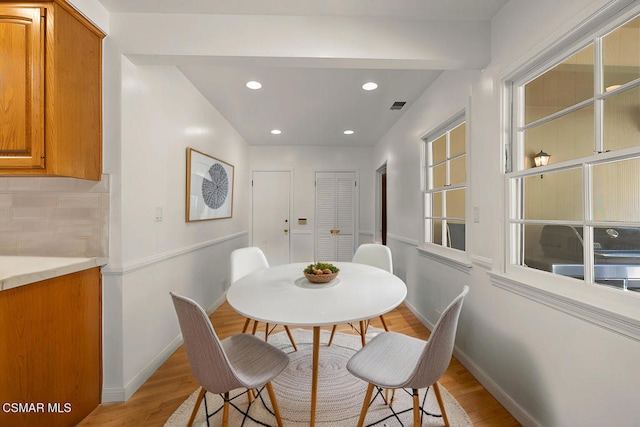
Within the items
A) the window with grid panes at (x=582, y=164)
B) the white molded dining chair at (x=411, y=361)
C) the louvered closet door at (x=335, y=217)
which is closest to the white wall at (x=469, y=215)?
the window with grid panes at (x=582, y=164)

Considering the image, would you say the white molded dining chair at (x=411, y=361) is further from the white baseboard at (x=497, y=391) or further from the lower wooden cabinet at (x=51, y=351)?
the lower wooden cabinet at (x=51, y=351)

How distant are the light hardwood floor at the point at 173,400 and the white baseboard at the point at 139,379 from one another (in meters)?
0.03

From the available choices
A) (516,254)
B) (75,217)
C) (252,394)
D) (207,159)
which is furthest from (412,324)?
(75,217)

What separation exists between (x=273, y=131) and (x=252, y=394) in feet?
11.4

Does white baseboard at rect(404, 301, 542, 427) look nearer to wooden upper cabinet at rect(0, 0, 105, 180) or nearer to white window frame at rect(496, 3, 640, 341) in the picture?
white window frame at rect(496, 3, 640, 341)

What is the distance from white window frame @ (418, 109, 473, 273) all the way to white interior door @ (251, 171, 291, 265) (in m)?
2.83

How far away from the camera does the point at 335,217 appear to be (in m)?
5.28

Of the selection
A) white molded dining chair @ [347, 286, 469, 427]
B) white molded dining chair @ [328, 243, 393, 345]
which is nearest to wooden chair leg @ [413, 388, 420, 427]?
white molded dining chair @ [347, 286, 469, 427]

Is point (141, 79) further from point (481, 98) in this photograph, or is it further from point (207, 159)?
point (481, 98)

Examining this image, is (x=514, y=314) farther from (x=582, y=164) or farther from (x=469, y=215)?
(x=582, y=164)

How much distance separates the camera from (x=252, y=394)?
5.63 feet

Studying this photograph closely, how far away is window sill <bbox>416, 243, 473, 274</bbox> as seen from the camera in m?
2.09

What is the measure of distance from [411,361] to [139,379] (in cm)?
176

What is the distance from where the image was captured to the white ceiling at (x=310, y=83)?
5.53ft
